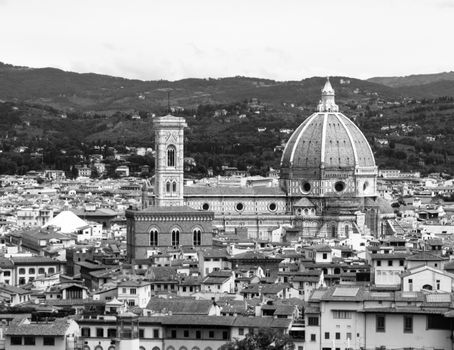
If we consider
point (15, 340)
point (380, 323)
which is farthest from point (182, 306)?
point (380, 323)

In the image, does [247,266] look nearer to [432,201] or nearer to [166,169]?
[166,169]

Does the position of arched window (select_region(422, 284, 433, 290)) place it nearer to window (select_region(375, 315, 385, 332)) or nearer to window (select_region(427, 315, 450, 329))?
window (select_region(375, 315, 385, 332))

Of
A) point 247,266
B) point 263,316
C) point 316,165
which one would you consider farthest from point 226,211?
point 263,316

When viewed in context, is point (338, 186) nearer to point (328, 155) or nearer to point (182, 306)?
point (328, 155)

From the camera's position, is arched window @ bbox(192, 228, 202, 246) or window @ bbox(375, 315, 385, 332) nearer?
window @ bbox(375, 315, 385, 332)

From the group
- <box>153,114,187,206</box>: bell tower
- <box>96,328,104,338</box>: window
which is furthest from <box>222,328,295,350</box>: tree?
<box>153,114,187,206</box>: bell tower

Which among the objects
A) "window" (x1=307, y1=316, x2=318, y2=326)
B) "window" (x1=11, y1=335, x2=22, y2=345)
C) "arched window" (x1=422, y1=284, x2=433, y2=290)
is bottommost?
"window" (x1=11, y1=335, x2=22, y2=345)
